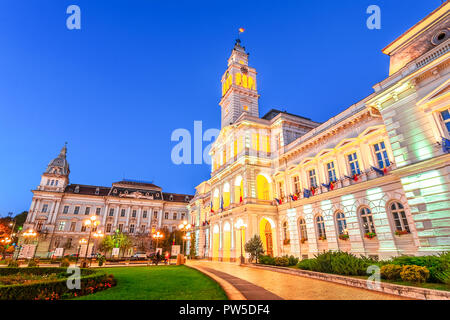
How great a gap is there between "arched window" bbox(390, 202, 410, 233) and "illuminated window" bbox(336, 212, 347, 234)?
13.2ft

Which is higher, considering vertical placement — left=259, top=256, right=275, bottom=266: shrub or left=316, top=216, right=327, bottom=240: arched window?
left=316, top=216, right=327, bottom=240: arched window

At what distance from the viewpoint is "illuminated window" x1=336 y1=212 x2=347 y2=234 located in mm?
19719

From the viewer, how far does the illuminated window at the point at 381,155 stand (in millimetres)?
17734

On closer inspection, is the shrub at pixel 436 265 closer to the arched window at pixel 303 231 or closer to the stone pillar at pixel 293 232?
the arched window at pixel 303 231

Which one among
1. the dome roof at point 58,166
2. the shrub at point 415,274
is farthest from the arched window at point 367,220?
the dome roof at point 58,166

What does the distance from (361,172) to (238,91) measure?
26.4 metres

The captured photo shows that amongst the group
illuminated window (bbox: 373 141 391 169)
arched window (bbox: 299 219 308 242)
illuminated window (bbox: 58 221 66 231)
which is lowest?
arched window (bbox: 299 219 308 242)

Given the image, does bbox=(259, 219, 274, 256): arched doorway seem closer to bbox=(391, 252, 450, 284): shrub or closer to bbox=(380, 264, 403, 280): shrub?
bbox=(391, 252, 450, 284): shrub

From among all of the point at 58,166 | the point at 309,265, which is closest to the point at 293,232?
the point at 309,265

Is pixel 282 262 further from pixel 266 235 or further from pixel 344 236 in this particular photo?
pixel 266 235

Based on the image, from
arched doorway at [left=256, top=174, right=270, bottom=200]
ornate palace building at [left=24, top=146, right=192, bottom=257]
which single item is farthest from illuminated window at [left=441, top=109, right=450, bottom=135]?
ornate palace building at [left=24, top=146, right=192, bottom=257]
